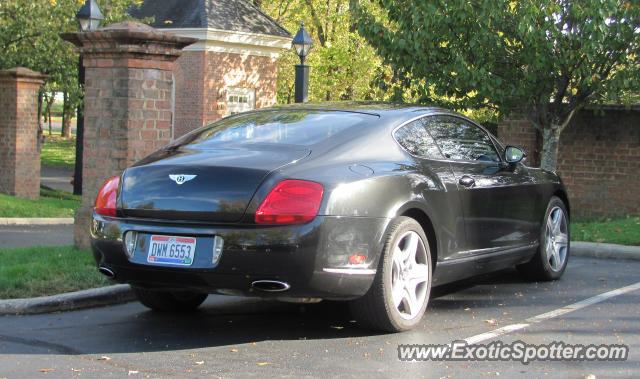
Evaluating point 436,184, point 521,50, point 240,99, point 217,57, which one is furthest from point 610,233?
point 240,99

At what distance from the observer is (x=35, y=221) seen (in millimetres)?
15242

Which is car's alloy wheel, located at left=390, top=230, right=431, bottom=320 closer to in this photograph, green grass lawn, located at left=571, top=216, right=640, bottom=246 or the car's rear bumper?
the car's rear bumper

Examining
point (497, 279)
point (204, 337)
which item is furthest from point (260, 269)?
point (497, 279)

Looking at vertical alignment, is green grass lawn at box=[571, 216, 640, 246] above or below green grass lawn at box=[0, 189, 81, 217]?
above

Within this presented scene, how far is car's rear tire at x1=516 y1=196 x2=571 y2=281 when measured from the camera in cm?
776

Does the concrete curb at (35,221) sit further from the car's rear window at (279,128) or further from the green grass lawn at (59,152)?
the green grass lawn at (59,152)

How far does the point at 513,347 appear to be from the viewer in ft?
17.4

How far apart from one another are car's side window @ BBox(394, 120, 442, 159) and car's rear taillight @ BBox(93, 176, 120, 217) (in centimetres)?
194

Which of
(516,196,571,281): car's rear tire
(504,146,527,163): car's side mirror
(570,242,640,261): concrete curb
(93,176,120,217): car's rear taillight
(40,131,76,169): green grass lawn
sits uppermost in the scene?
(504,146,527,163): car's side mirror

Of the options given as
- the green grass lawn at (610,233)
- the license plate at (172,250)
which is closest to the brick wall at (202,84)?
the green grass lawn at (610,233)

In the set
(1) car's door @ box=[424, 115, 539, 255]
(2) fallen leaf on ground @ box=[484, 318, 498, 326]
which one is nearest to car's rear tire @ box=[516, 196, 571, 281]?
(1) car's door @ box=[424, 115, 539, 255]

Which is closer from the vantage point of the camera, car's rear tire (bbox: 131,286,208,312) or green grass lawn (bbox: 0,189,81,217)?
car's rear tire (bbox: 131,286,208,312)

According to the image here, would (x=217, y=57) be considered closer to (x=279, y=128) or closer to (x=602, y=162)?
(x=602, y=162)

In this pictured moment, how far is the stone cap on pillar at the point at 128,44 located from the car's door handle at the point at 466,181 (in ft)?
11.0
